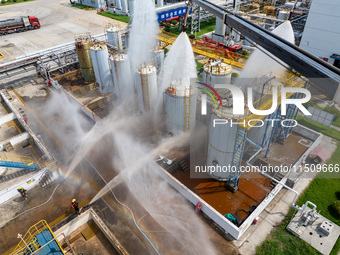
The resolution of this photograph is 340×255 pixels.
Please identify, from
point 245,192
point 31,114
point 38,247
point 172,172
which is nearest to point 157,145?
point 172,172

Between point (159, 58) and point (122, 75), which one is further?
point (159, 58)

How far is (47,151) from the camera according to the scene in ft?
67.9

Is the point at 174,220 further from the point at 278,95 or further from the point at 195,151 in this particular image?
the point at 278,95

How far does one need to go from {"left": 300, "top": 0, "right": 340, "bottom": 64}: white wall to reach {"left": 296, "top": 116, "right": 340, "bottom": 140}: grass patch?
15.0 meters

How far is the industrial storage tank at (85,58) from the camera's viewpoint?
29859 mm

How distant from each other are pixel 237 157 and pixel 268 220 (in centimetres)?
452

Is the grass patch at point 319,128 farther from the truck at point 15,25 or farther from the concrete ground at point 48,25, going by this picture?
the truck at point 15,25

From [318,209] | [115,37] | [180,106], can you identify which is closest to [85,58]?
[115,37]

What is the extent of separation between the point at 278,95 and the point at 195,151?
7590 mm

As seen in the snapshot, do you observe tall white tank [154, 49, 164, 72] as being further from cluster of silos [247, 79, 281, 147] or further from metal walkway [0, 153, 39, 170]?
metal walkway [0, 153, 39, 170]

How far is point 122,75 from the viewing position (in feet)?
83.9

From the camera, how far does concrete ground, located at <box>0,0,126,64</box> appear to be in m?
45.9

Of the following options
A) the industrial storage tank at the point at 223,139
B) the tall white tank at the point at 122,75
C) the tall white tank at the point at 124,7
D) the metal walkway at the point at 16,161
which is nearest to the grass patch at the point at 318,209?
the industrial storage tank at the point at 223,139

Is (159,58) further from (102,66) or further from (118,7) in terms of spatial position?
(118,7)
